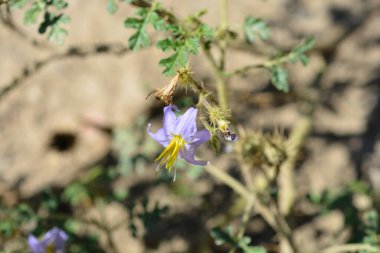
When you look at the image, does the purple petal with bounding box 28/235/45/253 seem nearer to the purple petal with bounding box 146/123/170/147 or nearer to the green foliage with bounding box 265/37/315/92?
the purple petal with bounding box 146/123/170/147

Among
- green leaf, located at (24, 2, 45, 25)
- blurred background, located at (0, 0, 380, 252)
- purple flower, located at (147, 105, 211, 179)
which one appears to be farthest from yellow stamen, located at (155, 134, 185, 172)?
blurred background, located at (0, 0, 380, 252)

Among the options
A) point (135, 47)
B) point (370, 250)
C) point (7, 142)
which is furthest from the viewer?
point (7, 142)

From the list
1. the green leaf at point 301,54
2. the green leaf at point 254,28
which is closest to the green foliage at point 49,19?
the green leaf at point 254,28

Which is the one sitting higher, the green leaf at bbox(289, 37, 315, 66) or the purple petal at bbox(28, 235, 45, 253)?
the green leaf at bbox(289, 37, 315, 66)

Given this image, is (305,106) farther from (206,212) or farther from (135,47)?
(135,47)

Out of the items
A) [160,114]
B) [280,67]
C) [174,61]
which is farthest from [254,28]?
[160,114]

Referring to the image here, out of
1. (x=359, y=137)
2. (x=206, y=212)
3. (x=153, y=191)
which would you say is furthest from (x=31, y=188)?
A: (x=359, y=137)

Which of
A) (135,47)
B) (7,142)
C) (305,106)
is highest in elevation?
(135,47)

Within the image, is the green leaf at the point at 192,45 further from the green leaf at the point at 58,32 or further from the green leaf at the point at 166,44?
the green leaf at the point at 58,32
